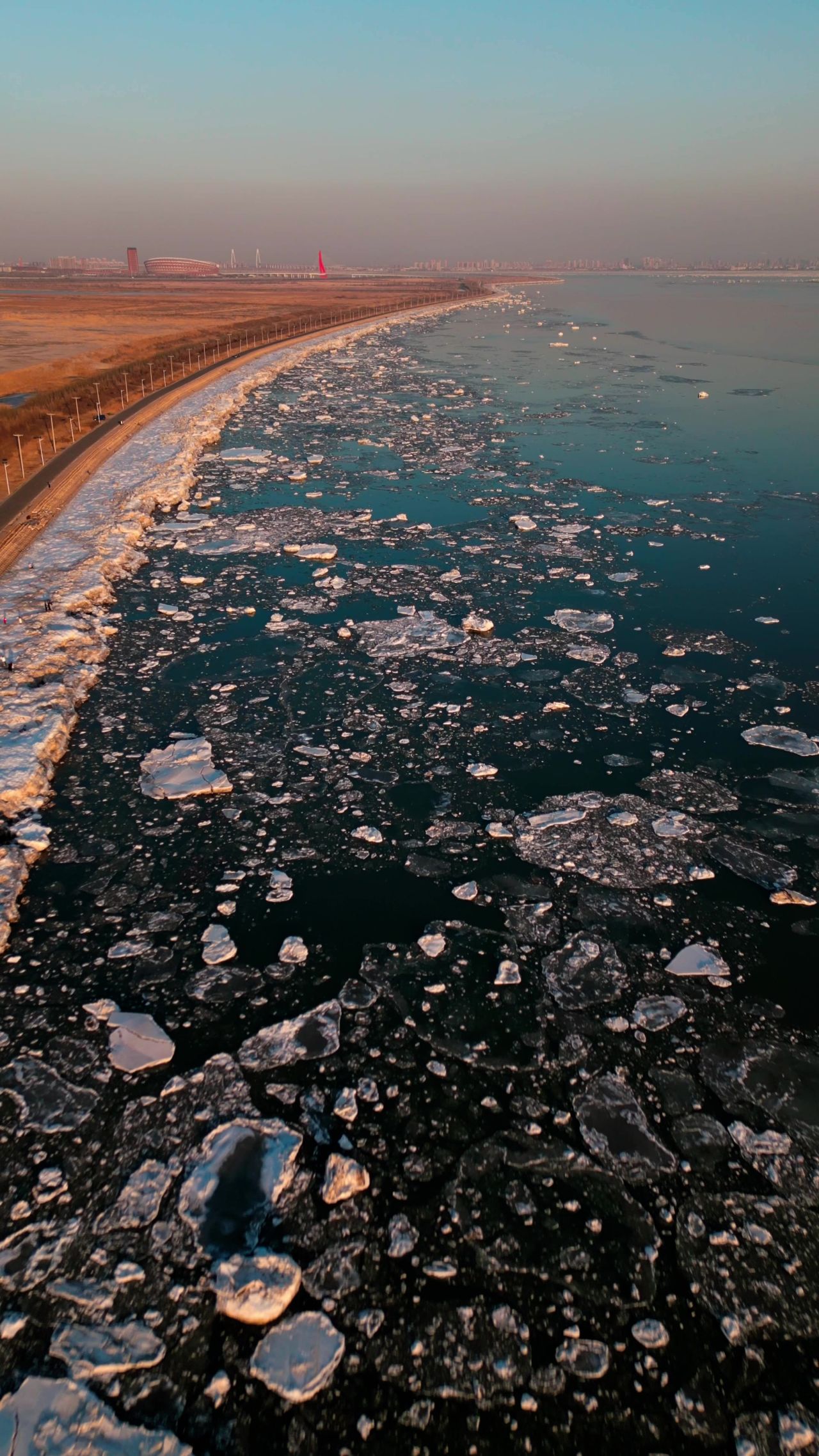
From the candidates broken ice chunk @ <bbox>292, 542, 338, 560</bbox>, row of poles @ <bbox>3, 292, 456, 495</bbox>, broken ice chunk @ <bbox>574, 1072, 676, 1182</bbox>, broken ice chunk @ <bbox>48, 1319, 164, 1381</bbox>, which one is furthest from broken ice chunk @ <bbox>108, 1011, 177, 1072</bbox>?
row of poles @ <bbox>3, 292, 456, 495</bbox>

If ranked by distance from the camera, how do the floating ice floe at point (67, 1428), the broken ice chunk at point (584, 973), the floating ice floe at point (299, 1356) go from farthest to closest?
the broken ice chunk at point (584, 973) < the floating ice floe at point (299, 1356) < the floating ice floe at point (67, 1428)

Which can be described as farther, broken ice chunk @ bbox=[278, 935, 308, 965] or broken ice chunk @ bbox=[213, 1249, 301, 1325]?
broken ice chunk @ bbox=[278, 935, 308, 965]

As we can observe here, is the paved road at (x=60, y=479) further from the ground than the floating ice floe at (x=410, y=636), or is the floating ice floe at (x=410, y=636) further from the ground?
the paved road at (x=60, y=479)

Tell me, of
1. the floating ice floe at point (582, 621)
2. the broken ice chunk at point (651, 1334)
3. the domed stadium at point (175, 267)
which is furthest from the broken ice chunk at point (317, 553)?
the domed stadium at point (175, 267)

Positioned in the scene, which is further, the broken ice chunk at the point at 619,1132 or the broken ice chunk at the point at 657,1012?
the broken ice chunk at the point at 657,1012

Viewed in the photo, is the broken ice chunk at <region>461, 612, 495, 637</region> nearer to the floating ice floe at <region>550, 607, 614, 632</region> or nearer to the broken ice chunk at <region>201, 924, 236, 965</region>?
the floating ice floe at <region>550, 607, 614, 632</region>

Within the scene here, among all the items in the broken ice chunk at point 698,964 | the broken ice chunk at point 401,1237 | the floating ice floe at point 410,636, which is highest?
the floating ice floe at point 410,636

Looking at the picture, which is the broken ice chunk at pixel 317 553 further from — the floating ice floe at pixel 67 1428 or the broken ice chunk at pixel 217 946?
the floating ice floe at pixel 67 1428
